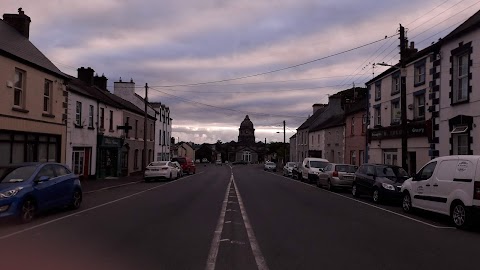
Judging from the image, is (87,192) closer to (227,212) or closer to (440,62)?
(227,212)

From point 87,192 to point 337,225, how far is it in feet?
44.2

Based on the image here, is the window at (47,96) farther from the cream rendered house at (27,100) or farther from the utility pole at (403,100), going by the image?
the utility pole at (403,100)

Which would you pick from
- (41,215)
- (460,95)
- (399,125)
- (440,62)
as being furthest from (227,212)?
(399,125)

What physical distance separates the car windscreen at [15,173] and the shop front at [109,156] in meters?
20.1

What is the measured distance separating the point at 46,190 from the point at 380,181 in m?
12.2

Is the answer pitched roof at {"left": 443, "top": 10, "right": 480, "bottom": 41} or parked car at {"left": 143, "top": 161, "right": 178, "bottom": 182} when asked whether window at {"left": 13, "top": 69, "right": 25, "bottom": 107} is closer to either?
parked car at {"left": 143, "top": 161, "right": 178, "bottom": 182}

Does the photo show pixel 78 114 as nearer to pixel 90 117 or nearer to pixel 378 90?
pixel 90 117

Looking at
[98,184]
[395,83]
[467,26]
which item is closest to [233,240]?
[467,26]

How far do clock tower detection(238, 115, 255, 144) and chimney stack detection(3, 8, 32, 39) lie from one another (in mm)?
137512

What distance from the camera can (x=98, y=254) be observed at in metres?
7.84

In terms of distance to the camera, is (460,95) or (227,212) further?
(460,95)

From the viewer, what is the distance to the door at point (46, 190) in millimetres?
12234

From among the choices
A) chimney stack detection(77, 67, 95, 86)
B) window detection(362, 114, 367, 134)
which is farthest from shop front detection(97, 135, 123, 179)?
window detection(362, 114, 367, 134)

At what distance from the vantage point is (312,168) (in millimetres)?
33844
